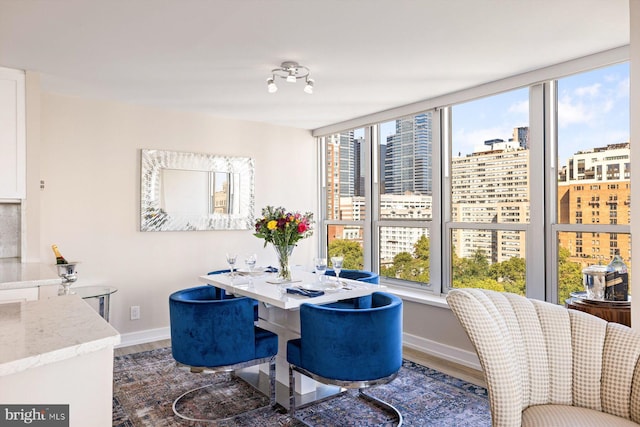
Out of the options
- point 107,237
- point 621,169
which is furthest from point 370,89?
point 107,237

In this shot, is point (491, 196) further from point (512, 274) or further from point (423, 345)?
point (423, 345)

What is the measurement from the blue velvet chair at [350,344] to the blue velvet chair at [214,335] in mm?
393

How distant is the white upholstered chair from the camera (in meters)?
1.63

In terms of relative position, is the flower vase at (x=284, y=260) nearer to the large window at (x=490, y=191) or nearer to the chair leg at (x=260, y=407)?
the chair leg at (x=260, y=407)

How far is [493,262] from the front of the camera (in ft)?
12.2

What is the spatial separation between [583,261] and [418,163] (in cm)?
178

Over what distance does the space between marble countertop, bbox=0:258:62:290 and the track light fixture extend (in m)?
1.88

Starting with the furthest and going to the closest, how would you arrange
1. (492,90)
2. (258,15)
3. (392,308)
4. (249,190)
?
1. (249,190)
2. (492,90)
3. (392,308)
4. (258,15)

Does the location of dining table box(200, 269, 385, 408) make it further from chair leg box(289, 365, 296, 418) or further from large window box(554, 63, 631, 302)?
large window box(554, 63, 631, 302)

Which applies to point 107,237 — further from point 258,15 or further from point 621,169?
point 621,169

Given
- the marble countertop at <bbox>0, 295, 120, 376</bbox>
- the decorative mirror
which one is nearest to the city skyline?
the decorative mirror

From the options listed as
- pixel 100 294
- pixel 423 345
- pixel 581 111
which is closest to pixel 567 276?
pixel 581 111

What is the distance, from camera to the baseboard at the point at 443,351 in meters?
3.58

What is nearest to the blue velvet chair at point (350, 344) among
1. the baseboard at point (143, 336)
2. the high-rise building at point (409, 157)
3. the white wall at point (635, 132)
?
the white wall at point (635, 132)
